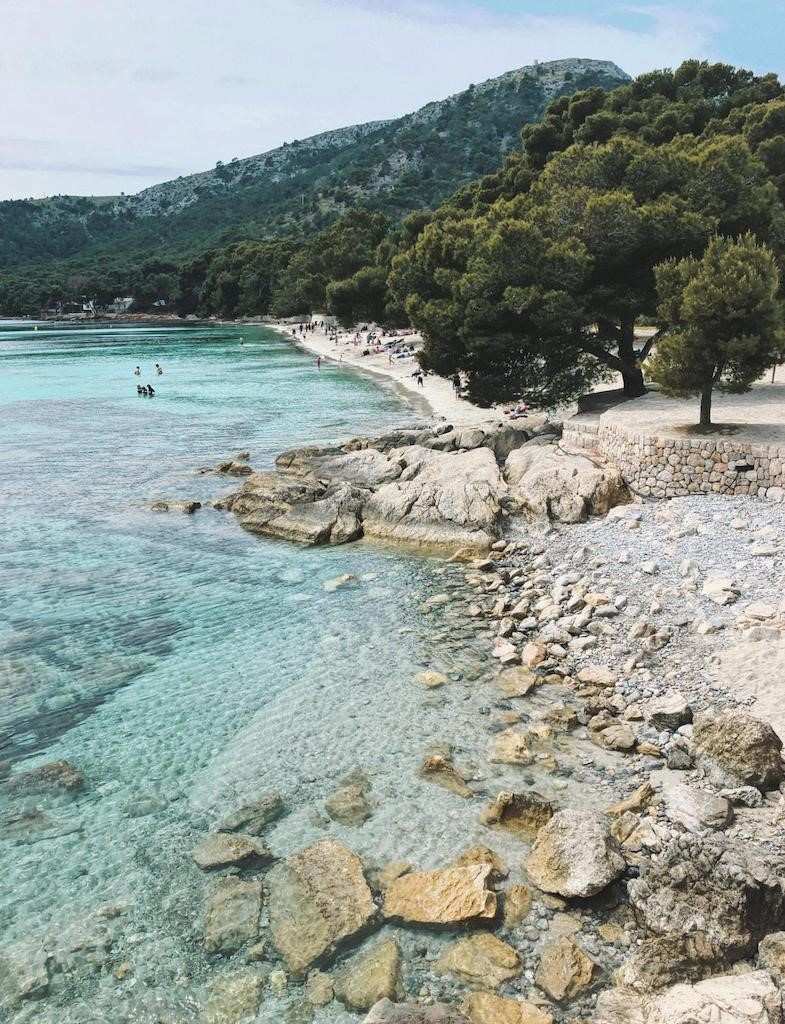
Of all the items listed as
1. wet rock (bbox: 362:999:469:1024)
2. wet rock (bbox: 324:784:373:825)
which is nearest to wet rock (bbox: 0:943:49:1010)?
wet rock (bbox: 362:999:469:1024)

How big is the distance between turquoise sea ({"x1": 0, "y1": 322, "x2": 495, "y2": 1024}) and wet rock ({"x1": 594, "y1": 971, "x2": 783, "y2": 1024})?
3.01 m

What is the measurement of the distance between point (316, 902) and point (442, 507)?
48.8 feet

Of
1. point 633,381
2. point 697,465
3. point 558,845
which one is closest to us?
point 558,845

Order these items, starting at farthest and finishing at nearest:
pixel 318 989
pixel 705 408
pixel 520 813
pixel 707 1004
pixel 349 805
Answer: pixel 705 408 < pixel 349 805 < pixel 520 813 < pixel 318 989 < pixel 707 1004

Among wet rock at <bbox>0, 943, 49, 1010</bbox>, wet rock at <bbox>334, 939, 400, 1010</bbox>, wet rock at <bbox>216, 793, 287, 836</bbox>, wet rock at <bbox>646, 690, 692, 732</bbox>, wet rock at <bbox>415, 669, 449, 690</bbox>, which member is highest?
wet rock at <bbox>646, 690, 692, 732</bbox>

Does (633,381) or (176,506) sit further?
(633,381)

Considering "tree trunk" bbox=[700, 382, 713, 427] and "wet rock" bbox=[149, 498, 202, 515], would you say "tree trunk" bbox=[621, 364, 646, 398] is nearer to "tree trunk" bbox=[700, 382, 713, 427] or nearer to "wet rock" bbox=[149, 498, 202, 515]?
"tree trunk" bbox=[700, 382, 713, 427]

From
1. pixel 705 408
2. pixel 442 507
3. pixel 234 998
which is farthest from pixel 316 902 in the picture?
pixel 705 408

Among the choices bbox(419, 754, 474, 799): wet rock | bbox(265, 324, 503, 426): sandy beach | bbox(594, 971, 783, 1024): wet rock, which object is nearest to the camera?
bbox(594, 971, 783, 1024): wet rock

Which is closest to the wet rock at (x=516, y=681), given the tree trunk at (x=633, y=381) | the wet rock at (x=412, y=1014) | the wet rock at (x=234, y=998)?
the wet rock at (x=412, y=1014)

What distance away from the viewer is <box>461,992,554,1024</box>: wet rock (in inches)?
295

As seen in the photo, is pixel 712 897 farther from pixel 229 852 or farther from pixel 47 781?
pixel 47 781

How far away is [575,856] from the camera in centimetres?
916

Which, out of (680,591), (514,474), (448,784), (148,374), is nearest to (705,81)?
(148,374)
